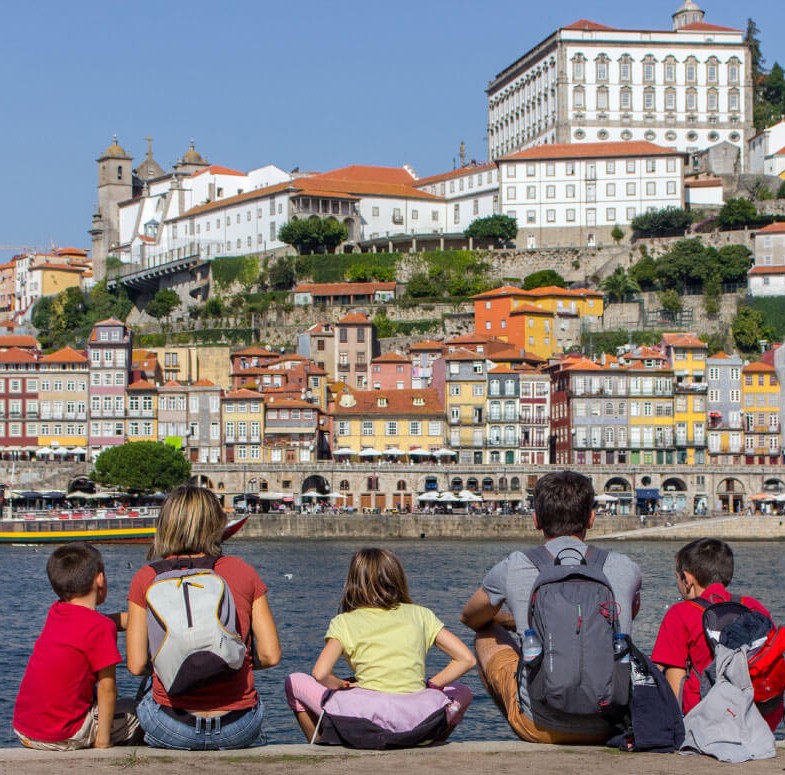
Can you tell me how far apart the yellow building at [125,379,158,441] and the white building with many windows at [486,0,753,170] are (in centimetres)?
3547

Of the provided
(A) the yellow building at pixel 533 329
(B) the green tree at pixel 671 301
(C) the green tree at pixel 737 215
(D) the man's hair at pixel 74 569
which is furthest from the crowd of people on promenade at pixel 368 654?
(C) the green tree at pixel 737 215

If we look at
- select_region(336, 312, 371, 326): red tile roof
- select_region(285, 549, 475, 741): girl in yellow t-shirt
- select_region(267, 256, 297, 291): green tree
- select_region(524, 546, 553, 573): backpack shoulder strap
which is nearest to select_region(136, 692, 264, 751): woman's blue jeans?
select_region(285, 549, 475, 741): girl in yellow t-shirt

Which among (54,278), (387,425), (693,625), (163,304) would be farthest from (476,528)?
(54,278)

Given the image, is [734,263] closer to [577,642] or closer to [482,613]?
[482,613]

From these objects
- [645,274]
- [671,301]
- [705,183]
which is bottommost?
[671,301]

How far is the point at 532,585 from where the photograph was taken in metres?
7.16

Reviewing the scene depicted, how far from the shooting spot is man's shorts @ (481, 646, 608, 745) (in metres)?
7.27

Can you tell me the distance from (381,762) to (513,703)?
0.76 meters

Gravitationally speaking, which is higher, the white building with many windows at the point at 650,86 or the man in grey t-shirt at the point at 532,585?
the white building with many windows at the point at 650,86

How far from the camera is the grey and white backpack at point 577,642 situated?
6805 mm

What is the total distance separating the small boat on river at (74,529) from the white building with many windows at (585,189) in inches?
1461

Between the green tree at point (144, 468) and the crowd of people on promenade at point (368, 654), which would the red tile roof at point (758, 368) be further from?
the crowd of people on promenade at point (368, 654)

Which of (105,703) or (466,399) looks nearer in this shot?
(105,703)

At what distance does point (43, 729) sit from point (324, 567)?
39062mm
